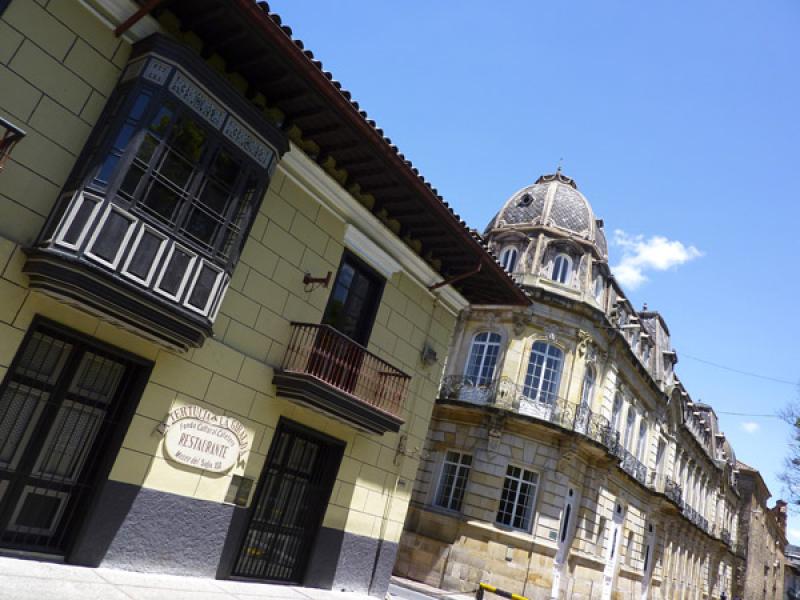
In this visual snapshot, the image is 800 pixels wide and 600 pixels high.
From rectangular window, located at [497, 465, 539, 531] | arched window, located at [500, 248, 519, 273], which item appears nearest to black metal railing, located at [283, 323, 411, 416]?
rectangular window, located at [497, 465, 539, 531]

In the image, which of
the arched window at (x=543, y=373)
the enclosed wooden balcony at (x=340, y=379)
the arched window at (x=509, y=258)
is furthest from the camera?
the arched window at (x=509, y=258)

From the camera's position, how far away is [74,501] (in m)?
7.01

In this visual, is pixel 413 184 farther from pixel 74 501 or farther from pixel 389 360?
pixel 74 501

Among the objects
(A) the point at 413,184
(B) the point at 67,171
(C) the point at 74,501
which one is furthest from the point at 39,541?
(A) the point at 413,184

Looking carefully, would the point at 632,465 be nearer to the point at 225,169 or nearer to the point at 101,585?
the point at 225,169

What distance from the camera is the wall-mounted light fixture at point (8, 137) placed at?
5.69 metres

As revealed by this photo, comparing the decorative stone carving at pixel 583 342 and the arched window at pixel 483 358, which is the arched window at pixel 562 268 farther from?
the arched window at pixel 483 358

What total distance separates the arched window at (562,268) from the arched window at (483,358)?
3386 mm

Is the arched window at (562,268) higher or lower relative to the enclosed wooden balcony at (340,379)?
higher

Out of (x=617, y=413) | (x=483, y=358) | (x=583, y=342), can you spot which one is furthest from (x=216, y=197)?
(x=617, y=413)

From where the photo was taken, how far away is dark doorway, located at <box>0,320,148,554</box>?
6500mm

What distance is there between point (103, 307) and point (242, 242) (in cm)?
218

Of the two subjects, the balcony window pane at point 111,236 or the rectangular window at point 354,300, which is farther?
the rectangular window at point 354,300

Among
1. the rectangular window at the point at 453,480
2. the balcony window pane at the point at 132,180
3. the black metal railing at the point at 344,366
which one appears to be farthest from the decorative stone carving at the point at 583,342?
the balcony window pane at the point at 132,180
